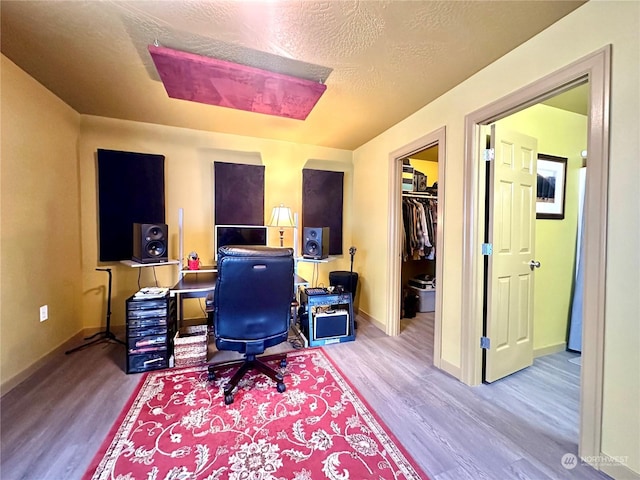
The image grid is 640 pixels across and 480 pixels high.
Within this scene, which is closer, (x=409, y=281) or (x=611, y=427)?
(x=611, y=427)

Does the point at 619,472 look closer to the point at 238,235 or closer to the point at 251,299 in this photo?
the point at 251,299

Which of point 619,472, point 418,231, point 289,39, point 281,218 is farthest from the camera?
point 418,231

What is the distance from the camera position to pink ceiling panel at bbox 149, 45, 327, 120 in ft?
5.72

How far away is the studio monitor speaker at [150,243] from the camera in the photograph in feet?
7.94

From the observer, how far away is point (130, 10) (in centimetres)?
141

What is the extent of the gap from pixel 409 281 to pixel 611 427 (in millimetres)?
2855

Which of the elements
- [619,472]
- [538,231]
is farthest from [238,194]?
[619,472]

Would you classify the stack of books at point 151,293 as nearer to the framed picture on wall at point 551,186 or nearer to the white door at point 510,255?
the white door at point 510,255

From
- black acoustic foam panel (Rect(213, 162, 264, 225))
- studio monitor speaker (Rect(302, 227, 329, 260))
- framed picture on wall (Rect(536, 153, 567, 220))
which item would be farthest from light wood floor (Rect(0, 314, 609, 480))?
black acoustic foam panel (Rect(213, 162, 264, 225))

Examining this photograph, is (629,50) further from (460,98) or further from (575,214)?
(575,214)

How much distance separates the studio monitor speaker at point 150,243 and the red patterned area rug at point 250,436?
1.08 m

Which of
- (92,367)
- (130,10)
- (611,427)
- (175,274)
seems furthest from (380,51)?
(92,367)

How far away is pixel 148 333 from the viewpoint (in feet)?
7.04

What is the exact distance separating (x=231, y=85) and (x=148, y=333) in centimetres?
216
